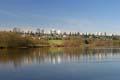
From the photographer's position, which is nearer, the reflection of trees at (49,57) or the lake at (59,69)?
the lake at (59,69)

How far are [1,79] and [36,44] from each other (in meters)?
62.2

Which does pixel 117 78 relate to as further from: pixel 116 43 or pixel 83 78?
pixel 116 43

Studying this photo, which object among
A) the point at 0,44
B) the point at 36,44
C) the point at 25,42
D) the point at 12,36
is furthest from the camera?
the point at 36,44

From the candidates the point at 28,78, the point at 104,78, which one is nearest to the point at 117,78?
the point at 104,78

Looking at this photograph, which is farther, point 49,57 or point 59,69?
point 49,57

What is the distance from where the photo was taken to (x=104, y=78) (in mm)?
14797

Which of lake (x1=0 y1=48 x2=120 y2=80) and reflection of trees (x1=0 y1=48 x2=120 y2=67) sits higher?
lake (x1=0 y1=48 x2=120 y2=80)

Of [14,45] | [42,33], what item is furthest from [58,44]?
[42,33]

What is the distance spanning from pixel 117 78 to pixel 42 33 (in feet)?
319

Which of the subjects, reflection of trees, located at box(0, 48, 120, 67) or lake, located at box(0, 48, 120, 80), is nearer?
lake, located at box(0, 48, 120, 80)

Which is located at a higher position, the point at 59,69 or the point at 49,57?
the point at 59,69

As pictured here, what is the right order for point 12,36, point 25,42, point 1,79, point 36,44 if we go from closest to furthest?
point 1,79 → point 12,36 → point 25,42 → point 36,44

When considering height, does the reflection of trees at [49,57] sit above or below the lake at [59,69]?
below

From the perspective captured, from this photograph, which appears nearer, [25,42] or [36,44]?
[25,42]
